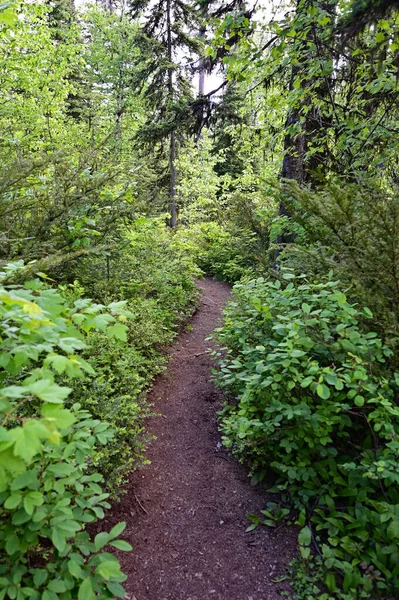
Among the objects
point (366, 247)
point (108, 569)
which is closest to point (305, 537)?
point (108, 569)

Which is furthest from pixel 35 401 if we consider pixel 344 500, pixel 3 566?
pixel 344 500

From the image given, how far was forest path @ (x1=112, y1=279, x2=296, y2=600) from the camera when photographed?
2.22 metres

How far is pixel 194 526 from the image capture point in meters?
2.64

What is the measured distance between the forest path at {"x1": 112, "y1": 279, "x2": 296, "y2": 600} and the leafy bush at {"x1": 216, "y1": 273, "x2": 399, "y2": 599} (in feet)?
0.99

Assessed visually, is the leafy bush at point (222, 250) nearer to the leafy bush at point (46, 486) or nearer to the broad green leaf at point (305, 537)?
the broad green leaf at point (305, 537)

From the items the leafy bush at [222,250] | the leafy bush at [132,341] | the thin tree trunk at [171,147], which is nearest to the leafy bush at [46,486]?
the leafy bush at [132,341]

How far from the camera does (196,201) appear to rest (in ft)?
50.9

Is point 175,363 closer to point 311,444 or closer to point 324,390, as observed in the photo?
point 311,444

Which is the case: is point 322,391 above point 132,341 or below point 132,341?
above

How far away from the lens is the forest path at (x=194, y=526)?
222 centimetres

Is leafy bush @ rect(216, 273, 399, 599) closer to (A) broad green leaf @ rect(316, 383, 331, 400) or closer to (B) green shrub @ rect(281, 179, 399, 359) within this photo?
(A) broad green leaf @ rect(316, 383, 331, 400)

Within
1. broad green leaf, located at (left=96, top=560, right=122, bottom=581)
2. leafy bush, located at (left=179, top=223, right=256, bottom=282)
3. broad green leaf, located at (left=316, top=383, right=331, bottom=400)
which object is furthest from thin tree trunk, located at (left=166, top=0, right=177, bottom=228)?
broad green leaf, located at (left=96, top=560, right=122, bottom=581)

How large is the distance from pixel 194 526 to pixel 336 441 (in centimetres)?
132

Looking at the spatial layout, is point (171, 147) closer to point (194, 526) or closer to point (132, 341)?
point (132, 341)
